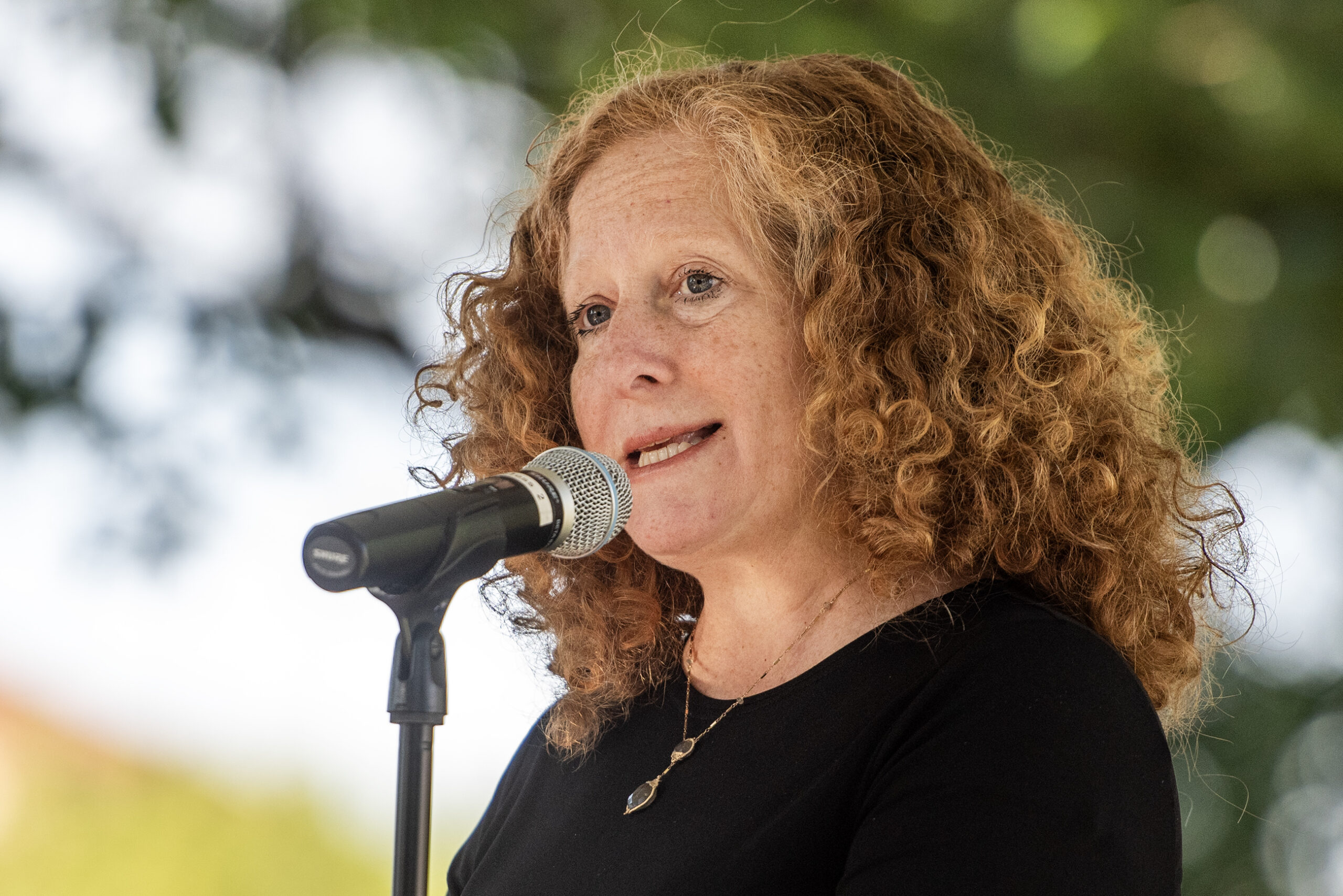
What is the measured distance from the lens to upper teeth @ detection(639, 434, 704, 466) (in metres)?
1.54

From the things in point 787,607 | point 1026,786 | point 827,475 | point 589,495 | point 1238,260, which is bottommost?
point 1026,786

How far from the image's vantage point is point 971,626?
1382 mm

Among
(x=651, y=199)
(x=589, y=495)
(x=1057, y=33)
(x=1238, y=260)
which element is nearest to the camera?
(x=589, y=495)

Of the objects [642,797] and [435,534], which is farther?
[642,797]

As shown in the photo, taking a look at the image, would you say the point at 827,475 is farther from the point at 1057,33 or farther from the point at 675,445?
the point at 1057,33

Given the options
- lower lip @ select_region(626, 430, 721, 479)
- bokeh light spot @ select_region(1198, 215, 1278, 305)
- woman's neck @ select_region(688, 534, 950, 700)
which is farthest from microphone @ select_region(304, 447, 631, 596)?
bokeh light spot @ select_region(1198, 215, 1278, 305)

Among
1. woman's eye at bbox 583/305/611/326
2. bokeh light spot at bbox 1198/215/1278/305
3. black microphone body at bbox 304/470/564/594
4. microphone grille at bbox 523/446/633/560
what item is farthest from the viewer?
bokeh light spot at bbox 1198/215/1278/305

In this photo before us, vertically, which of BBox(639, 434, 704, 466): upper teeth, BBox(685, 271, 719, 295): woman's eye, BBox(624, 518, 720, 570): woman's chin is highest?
BBox(685, 271, 719, 295): woman's eye

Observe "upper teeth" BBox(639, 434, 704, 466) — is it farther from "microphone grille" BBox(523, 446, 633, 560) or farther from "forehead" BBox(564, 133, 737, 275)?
"microphone grille" BBox(523, 446, 633, 560)

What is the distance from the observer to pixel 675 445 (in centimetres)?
155

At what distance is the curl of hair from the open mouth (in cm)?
13

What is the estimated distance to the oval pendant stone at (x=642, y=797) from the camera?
1513 mm

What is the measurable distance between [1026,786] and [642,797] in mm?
548

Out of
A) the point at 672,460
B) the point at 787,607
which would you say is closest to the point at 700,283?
the point at 672,460
